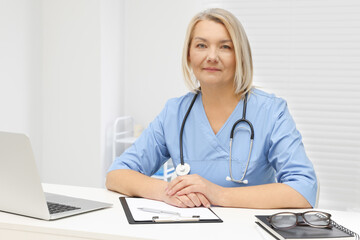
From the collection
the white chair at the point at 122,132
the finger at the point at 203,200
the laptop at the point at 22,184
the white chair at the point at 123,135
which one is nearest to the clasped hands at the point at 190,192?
the finger at the point at 203,200

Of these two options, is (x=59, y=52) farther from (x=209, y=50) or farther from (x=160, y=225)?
(x=160, y=225)

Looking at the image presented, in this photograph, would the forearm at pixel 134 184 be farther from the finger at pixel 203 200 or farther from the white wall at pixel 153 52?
the white wall at pixel 153 52

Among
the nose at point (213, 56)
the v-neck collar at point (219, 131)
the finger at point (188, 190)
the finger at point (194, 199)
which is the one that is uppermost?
the nose at point (213, 56)

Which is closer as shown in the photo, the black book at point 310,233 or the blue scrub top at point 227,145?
the black book at point 310,233

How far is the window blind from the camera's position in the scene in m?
3.06

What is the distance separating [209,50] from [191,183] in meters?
0.53

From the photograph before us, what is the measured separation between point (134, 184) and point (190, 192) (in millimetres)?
226

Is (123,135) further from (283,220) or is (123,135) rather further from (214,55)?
(283,220)

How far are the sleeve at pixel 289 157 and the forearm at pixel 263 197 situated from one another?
0.03 m

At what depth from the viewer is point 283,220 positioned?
41.5 inches

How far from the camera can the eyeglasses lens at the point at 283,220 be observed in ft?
3.38

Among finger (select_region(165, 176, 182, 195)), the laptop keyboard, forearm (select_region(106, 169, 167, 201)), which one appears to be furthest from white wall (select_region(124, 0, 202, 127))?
the laptop keyboard

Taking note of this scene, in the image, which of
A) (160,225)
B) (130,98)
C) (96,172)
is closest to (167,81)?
(130,98)

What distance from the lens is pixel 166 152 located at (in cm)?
177
